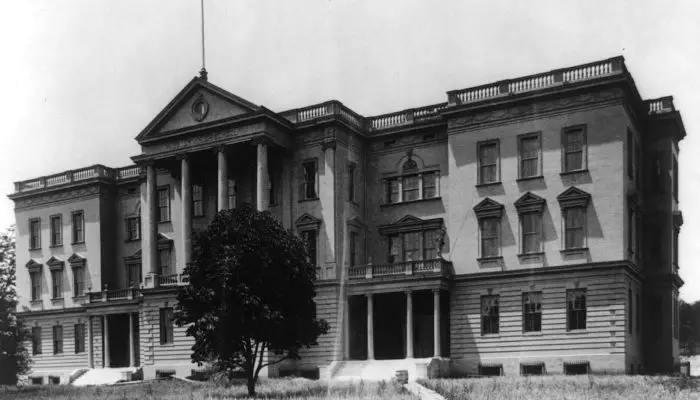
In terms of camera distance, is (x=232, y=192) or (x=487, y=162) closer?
(x=487, y=162)

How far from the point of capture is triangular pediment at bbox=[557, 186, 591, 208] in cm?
4091

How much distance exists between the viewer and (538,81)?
4272 cm

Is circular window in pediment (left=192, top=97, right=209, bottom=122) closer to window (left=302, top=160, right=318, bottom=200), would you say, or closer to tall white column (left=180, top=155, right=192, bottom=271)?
tall white column (left=180, top=155, right=192, bottom=271)

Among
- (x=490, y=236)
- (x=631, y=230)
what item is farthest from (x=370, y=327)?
(x=631, y=230)

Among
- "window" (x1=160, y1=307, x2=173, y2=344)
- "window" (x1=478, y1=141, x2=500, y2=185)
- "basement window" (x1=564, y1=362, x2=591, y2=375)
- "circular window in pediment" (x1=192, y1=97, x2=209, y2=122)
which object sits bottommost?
"basement window" (x1=564, y1=362, x2=591, y2=375)

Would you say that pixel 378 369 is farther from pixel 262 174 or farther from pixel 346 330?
pixel 262 174

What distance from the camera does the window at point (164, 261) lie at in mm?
55250

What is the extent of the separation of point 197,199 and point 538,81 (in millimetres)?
22995

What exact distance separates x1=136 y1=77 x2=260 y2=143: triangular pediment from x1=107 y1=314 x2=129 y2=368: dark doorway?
47.4 ft

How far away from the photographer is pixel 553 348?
40844 mm

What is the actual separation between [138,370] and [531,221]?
2619 centimetres

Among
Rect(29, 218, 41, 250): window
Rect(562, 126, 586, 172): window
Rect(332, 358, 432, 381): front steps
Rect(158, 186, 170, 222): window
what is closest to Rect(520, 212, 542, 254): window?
Rect(562, 126, 586, 172): window

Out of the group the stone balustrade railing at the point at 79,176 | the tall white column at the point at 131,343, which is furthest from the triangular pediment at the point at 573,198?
the stone balustrade railing at the point at 79,176

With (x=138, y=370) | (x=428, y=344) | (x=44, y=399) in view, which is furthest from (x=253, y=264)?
(x=138, y=370)
